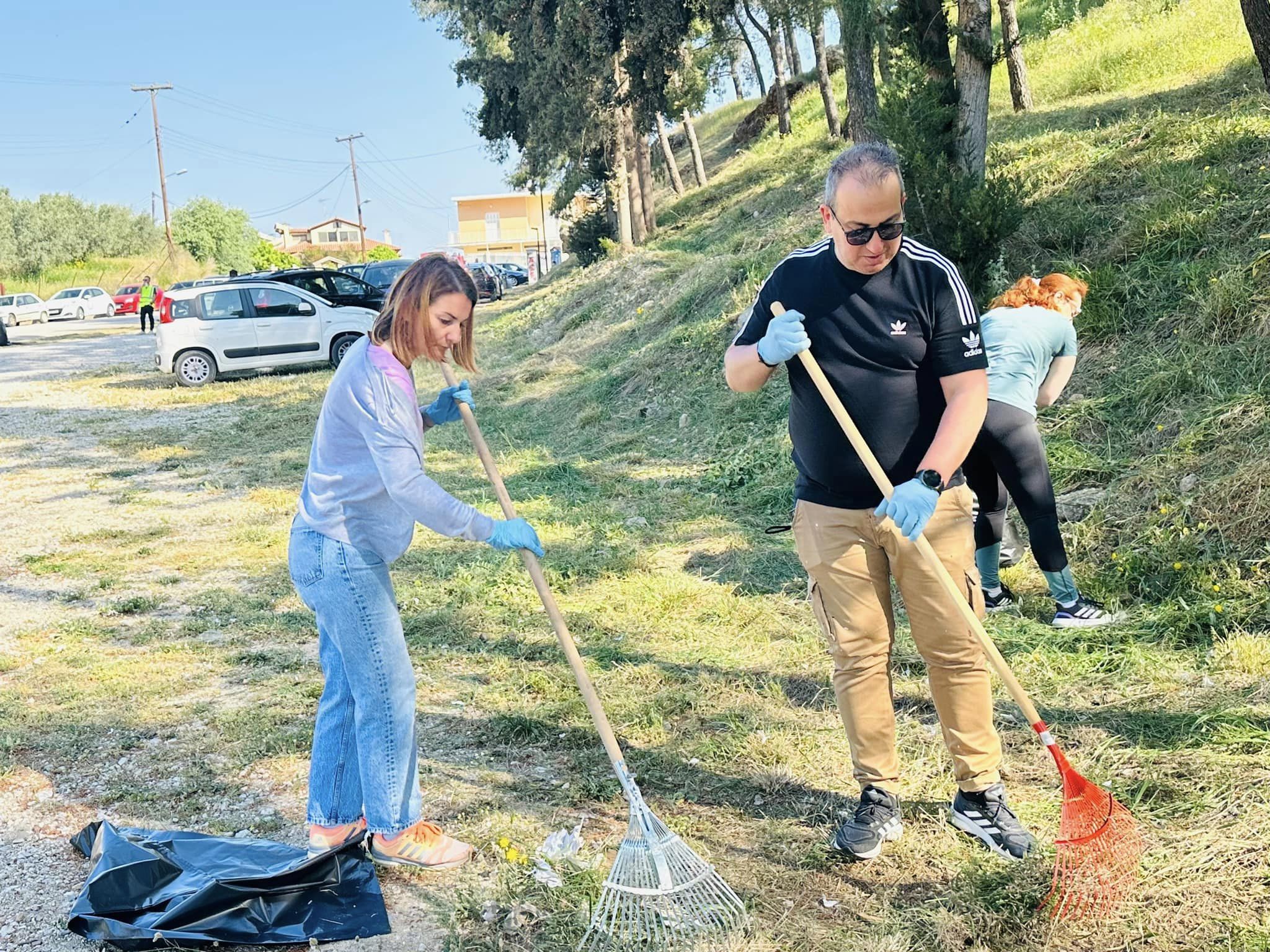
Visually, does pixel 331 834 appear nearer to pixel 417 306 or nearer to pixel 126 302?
pixel 417 306

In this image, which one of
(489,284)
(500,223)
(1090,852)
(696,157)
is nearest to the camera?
(1090,852)

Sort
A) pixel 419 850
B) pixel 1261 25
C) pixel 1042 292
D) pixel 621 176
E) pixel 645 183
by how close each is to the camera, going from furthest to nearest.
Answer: pixel 645 183, pixel 621 176, pixel 1261 25, pixel 1042 292, pixel 419 850

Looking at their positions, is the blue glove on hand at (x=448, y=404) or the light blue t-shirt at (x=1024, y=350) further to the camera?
the light blue t-shirt at (x=1024, y=350)

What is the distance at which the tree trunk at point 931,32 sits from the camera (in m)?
9.73

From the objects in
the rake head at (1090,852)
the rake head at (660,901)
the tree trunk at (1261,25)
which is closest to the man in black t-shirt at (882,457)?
the rake head at (1090,852)

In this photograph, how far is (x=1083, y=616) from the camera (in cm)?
500

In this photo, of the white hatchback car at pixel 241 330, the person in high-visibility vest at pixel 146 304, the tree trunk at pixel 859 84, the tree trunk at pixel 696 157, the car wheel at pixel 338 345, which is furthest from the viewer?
the tree trunk at pixel 696 157

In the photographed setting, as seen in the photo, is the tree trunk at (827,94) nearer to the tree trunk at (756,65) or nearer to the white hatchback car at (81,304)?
the tree trunk at (756,65)

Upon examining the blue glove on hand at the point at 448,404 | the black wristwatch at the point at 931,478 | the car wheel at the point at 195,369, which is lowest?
the black wristwatch at the point at 931,478

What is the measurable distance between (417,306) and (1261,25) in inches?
352

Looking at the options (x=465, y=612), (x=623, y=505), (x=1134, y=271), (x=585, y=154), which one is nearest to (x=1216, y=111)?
(x=1134, y=271)

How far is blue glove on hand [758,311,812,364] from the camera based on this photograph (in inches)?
117

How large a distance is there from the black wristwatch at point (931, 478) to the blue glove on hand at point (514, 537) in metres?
1.11

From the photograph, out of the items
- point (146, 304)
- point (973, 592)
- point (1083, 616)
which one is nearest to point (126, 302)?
point (146, 304)
